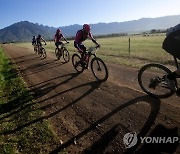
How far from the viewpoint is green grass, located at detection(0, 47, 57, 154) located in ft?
19.5

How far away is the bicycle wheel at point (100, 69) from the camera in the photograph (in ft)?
37.0

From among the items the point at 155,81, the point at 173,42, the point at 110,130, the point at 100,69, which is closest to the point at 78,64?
the point at 100,69

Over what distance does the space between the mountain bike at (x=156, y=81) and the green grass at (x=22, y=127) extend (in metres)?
Result: 3.66

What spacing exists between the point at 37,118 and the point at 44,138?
152cm

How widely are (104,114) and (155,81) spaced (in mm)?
1995

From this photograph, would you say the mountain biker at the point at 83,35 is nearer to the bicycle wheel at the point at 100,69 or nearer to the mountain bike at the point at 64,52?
the bicycle wheel at the point at 100,69

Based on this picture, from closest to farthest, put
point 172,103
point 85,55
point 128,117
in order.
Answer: point 128,117 < point 172,103 < point 85,55

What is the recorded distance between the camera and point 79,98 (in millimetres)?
9297

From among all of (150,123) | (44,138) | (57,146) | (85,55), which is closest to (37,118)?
(44,138)

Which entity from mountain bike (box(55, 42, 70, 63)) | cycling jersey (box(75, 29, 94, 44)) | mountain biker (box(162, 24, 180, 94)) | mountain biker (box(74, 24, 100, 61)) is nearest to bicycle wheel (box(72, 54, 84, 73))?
mountain biker (box(74, 24, 100, 61))

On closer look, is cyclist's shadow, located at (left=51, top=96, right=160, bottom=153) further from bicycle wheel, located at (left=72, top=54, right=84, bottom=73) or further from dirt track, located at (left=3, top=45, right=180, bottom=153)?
bicycle wheel, located at (left=72, top=54, right=84, bottom=73)

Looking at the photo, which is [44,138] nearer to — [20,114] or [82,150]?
[82,150]

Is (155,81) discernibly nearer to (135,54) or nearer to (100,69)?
(100,69)

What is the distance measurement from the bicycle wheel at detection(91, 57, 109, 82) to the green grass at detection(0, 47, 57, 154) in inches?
133
